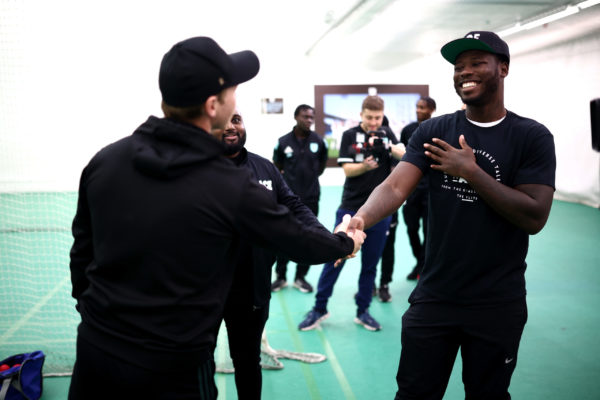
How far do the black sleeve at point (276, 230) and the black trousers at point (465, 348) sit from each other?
2.17 ft

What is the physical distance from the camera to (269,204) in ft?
4.58

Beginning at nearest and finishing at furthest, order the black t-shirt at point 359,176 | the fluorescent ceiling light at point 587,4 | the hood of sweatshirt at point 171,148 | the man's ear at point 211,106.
→ the hood of sweatshirt at point 171,148 < the man's ear at point 211,106 < the black t-shirt at point 359,176 < the fluorescent ceiling light at point 587,4

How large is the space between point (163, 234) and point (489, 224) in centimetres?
134

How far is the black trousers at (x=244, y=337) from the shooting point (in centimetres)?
246

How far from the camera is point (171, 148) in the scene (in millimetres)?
1330

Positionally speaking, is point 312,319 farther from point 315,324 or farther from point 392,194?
point 392,194

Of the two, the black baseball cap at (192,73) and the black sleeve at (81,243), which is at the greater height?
the black baseball cap at (192,73)

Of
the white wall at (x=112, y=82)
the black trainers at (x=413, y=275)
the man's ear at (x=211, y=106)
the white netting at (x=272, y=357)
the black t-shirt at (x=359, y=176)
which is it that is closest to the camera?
the man's ear at (x=211, y=106)

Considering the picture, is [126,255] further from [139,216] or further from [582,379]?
[582,379]

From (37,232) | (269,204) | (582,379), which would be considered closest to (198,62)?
(269,204)

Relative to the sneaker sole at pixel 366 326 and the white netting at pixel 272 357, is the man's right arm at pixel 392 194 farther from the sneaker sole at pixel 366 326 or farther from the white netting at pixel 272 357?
the sneaker sole at pixel 366 326

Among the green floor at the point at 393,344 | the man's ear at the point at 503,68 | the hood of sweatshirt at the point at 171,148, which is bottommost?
the green floor at the point at 393,344

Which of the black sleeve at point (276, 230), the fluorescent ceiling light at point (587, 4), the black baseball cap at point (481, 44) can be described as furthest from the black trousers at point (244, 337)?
the fluorescent ceiling light at point (587, 4)

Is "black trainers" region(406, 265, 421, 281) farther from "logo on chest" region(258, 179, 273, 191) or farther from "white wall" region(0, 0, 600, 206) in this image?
"white wall" region(0, 0, 600, 206)
